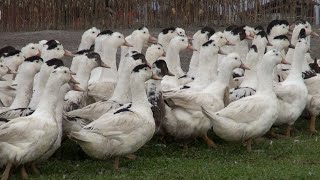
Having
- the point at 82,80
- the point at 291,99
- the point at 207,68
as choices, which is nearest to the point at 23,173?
the point at 82,80

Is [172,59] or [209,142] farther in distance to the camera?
[172,59]

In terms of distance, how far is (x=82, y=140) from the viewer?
7773 mm

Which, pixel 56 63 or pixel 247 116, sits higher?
pixel 56 63

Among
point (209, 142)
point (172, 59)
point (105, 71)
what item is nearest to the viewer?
point (209, 142)

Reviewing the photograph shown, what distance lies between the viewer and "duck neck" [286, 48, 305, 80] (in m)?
10.3

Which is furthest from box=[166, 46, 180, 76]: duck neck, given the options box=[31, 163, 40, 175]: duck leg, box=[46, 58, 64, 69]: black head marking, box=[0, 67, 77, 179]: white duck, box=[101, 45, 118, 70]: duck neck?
box=[0, 67, 77, 179]: white duck

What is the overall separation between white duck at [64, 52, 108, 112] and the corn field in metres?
9.31

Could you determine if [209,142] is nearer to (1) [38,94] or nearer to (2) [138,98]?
(2) [138,98]

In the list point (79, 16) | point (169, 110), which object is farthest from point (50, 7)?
point (169, 110)

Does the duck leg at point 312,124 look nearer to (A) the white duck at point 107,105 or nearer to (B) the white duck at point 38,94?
(A) the white duck at point 107,105

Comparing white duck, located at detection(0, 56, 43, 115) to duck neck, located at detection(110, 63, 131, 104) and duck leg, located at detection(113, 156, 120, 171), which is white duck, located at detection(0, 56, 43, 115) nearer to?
duck neck, located at detection(110, 63, 131, 104)

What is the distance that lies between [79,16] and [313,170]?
12.6m

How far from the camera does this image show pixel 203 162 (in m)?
8.48

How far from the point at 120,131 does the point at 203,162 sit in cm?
112
